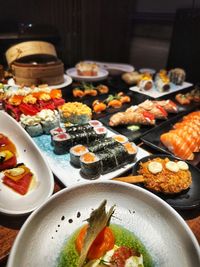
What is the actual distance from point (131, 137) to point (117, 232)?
1.34 metres

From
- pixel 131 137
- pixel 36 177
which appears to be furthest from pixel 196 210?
pixel 36 177

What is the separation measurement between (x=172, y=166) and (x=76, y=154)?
2.66 ft

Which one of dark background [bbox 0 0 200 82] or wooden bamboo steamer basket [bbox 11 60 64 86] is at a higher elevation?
dark background [bbox 0 0 200 82]

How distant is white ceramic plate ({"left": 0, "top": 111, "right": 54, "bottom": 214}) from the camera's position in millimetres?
1521

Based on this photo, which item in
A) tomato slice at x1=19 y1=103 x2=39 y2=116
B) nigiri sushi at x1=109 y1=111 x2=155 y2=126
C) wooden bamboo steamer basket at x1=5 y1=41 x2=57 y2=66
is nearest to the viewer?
tomato slice at x1=19 y1=103 x2=39 y2=116

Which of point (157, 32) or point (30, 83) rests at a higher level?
point (157, 32)

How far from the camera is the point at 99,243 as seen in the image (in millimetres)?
1229

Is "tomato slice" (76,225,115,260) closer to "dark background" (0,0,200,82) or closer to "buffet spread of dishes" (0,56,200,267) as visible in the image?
"buffet spread of dishes" (0,56,200,267)

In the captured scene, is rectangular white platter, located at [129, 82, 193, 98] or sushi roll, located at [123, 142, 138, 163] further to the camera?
rectangular white platter, located at [129, 82, 193, 98]

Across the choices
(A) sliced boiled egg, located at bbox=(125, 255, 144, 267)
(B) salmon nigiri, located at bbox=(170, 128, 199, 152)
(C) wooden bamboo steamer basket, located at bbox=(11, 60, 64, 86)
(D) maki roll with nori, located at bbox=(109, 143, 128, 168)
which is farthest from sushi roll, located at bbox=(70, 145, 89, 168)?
(C) wooden bamboo steamer basket, located at bbox=(11, 60, 64, 86)

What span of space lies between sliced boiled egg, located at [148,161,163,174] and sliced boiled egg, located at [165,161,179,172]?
0.06 meters

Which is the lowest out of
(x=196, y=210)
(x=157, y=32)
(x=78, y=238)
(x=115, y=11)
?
(x=196, y=210)

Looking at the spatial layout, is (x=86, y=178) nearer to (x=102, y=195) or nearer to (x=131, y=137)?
(x=102, y=195)

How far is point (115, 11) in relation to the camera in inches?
A: 213
